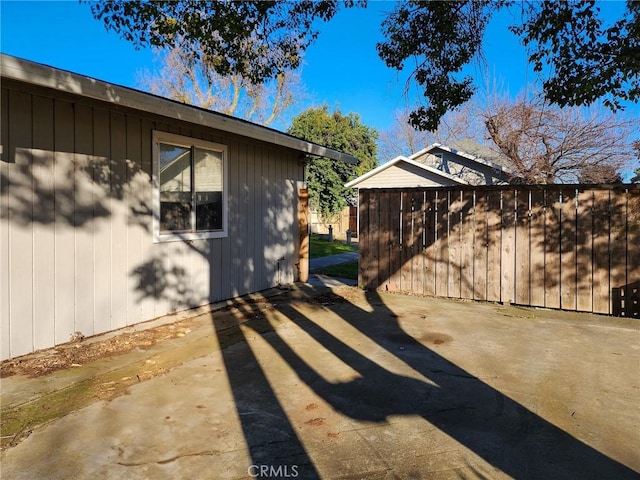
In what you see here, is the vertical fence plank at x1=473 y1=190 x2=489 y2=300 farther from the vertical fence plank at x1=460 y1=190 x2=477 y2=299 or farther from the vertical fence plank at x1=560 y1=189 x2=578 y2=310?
the vertical fence plank at x1=560 y1=189 x2=578 y2=310

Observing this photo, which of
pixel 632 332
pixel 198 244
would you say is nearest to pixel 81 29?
pixel 198 244

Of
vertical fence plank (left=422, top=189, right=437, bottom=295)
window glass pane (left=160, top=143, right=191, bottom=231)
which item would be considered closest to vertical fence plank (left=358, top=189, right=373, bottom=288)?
vertical fence plank (left=422, top=189, right=437, bottom=295)

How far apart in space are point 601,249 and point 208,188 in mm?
5896

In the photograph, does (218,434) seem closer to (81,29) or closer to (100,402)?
(100,402)

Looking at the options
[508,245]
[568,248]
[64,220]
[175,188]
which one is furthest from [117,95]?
[568,248]

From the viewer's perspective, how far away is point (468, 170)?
19.4m

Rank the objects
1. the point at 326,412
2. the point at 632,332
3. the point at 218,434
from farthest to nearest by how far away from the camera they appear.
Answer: the point at 632,332
the point at 326,412
the point at 218,434

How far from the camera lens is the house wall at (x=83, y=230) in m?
4.06

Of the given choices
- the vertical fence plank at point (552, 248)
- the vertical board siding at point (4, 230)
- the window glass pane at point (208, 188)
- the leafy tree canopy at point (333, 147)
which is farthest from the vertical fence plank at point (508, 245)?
the leafy tree canopy at point (333, 147)

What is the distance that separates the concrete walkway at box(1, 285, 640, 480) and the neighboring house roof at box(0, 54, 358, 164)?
2.60 metres

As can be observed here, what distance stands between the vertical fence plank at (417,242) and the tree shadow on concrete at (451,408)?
2.70 m

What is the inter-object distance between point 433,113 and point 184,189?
400 cm

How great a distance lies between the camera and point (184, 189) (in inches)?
236

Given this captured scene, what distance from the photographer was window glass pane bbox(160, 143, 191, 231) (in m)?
5.71
